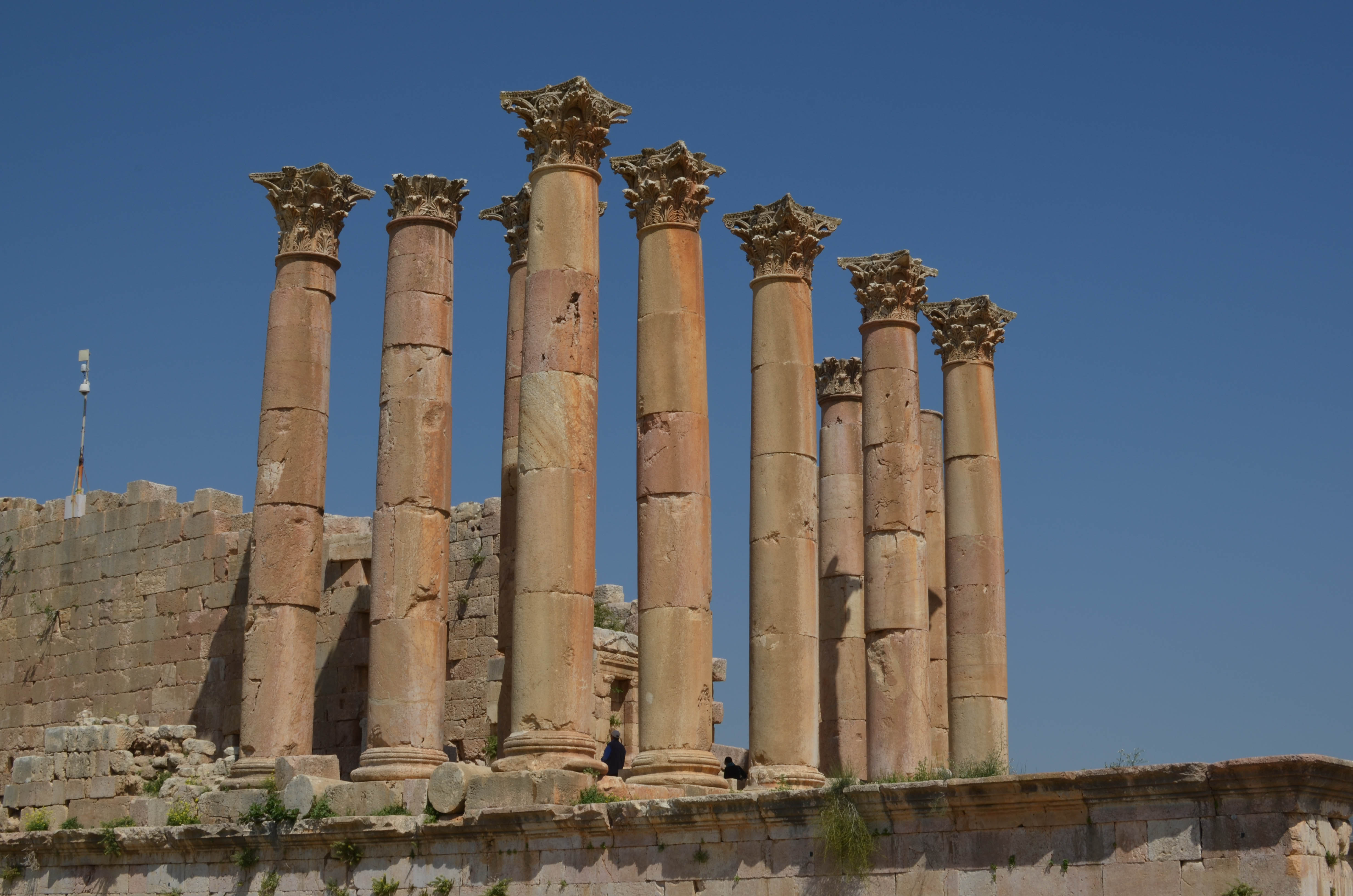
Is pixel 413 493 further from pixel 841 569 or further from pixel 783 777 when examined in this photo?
pixel 841 569

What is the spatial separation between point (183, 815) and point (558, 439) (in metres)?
7.75

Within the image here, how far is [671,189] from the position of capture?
2295cm

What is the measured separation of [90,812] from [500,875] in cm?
820

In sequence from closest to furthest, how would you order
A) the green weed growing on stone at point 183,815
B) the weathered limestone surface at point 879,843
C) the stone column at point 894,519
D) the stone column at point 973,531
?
the weathered limestone surface at point 879,843 < the green weed growing on stone at point 183,815 < the stone column at point 894,519 < the stone column at point 973,531

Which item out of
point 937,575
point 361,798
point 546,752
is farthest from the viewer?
point 937,575

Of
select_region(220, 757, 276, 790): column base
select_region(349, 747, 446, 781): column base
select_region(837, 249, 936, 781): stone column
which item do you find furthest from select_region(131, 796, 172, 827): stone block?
select_region(837, 249, 936, 781): stone column

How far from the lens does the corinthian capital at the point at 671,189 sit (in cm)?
2294

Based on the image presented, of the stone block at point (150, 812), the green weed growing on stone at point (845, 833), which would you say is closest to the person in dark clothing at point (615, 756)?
the stone block at point (150, 812)

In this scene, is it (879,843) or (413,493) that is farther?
(413,493)

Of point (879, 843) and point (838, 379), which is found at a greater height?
point (838, 379)

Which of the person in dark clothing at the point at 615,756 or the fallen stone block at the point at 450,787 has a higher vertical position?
the person in dark clothing at the point at 615,756

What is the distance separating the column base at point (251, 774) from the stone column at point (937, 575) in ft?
39.5

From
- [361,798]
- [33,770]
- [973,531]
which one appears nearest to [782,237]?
[973,531]

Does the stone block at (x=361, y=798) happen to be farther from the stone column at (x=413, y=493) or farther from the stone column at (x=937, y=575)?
the stone column at (x=937, y=575)
